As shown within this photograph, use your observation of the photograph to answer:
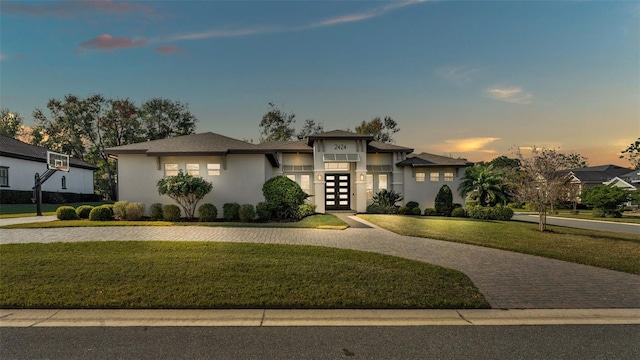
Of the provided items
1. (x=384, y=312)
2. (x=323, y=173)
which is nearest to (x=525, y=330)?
(x=384, y=312)

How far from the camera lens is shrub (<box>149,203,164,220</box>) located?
16594 mm

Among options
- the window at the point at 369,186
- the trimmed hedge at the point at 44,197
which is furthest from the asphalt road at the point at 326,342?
the trimmed hedge at the point at 44,197

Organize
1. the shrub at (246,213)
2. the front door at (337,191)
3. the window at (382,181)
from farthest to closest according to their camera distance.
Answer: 1. the window at (382,181)
2. the front door at (337,191)
3. the shrub at (246,213)

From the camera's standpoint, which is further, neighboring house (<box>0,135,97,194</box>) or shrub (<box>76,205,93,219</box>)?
neighboring house (<box>0,135,97,194</box>)

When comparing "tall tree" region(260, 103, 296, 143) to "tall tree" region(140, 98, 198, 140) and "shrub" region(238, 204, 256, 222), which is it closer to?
"tall tree" region(140, 98, 198, 140)

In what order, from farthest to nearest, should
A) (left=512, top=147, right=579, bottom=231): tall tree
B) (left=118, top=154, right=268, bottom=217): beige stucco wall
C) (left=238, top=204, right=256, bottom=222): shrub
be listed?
(left=118, top=154, right=268, bottom=217): beige stucco wall, (left=238, top=204, right=256, bottom=222): shrub, (left=512, top=147, right=579, bottom=231): tall tree

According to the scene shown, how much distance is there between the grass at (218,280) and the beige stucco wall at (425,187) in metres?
16.2

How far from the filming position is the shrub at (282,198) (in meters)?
16.8

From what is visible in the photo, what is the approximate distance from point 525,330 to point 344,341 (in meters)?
2.62

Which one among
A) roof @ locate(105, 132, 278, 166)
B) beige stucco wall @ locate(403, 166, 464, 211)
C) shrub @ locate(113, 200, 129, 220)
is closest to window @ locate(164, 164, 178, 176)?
roof @ locate(105, 132, 278, 166)

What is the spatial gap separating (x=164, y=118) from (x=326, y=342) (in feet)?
142

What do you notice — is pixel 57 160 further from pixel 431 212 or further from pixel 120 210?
pixel 431 212

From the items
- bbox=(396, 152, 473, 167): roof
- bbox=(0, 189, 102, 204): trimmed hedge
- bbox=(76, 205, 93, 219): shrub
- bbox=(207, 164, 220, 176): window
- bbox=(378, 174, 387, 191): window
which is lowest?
bbox=(76, 205, 93, 219): shrub

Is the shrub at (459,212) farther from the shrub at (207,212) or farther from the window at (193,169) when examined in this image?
the window at (193,169)
